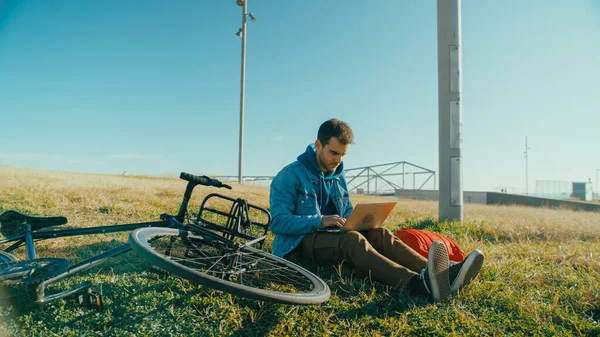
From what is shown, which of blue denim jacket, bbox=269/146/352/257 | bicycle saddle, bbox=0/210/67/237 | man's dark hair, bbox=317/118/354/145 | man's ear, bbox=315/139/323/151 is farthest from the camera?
man's ear, bbox=315/139/323/151

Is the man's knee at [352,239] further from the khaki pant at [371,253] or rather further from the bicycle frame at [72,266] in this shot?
the bicycle frame at [72,266]

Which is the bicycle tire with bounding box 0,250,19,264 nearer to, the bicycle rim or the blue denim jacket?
the bicycle rim

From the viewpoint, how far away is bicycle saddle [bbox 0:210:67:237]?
10.6ft

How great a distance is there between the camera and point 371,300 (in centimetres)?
302

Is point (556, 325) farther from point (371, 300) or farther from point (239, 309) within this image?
point (239, 309)

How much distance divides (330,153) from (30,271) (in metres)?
2.53

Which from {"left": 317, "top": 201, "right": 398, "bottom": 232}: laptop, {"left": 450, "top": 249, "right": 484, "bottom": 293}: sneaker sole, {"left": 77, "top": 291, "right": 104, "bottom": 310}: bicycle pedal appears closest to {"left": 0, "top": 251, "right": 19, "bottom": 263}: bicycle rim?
{"left": 77, "top": 291, "right": 104, "bottom": 310}: bicycle pedal

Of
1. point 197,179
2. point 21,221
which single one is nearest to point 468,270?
point 197,179

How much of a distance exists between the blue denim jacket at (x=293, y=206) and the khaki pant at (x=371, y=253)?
15 centimetres

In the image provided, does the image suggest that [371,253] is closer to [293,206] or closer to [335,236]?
[335,236]

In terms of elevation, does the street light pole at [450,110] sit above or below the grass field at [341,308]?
above

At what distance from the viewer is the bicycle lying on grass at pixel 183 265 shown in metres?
2.13

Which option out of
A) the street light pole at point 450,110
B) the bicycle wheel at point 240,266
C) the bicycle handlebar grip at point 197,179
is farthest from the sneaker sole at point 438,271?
the street light pole at point 450,110

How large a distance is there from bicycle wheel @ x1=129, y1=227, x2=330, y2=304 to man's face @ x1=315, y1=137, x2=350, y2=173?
1.19 metres
